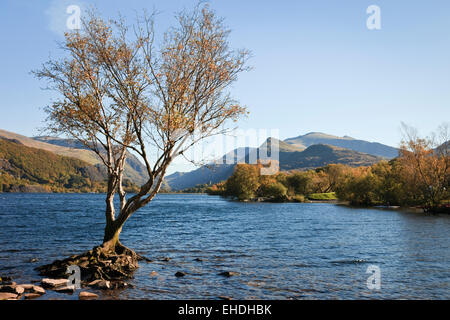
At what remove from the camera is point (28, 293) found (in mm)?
17141

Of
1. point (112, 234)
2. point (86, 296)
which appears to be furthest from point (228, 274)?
point (86, 296)

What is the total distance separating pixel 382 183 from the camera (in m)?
114

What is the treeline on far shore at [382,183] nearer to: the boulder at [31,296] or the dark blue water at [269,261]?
the dark blue water at [269,261]

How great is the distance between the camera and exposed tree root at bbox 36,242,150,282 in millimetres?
20734

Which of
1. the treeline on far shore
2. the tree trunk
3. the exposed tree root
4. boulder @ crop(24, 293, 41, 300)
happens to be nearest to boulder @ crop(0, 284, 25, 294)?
boulder @ crop(24, 293, 41, 300)

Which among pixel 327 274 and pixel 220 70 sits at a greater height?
pixel 220 70

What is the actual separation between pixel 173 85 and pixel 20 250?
22817 mm

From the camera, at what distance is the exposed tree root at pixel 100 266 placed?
816 inches

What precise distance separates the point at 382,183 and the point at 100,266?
111 metres

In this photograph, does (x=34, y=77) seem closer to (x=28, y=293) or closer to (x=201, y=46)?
(x=201, y=46)

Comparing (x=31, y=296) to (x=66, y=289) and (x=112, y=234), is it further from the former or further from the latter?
(x=112, y=234)

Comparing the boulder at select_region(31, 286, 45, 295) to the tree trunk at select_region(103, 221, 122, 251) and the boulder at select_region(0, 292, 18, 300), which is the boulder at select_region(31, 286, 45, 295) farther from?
the tree trunk at select_region(103, 221, 122, 251)

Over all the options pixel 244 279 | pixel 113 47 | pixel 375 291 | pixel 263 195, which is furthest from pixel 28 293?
pixel 263 195

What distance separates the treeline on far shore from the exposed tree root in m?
82.9
